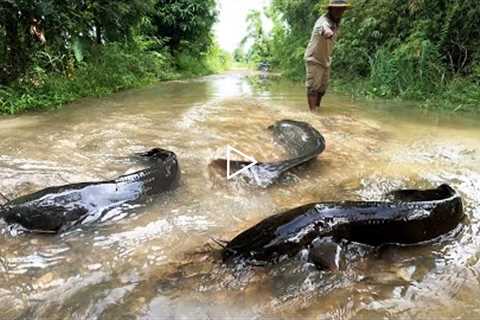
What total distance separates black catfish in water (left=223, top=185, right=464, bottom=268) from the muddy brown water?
0.28 ft

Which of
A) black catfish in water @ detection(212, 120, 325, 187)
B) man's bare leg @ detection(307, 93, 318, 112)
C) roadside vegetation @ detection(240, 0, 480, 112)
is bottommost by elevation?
black catfish in water @ detection(212, 120, 325, 187)

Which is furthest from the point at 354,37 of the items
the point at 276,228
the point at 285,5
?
the point at 276,228

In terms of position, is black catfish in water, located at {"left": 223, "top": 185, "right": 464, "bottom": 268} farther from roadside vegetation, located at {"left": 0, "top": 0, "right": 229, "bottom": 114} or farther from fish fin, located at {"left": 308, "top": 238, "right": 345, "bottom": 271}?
roadside vegetation, located at {"left": 0, "top": 0, "right": 229, "bottom": 114}

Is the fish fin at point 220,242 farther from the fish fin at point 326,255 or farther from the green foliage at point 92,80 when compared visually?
the green foliage at point 92,80

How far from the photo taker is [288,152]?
15.4 feet

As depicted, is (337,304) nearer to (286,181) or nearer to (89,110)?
(286,181)

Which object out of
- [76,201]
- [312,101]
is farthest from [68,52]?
[76,201]

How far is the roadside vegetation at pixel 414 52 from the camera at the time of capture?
7.76 meters

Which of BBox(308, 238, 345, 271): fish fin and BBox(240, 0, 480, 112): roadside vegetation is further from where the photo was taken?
BBox(240, 0, 480, 112): roadside vegetation

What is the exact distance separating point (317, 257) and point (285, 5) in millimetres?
14801

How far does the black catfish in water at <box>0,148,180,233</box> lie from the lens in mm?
2676

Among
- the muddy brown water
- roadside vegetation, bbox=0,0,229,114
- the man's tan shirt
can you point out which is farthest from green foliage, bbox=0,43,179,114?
the man's tan shirt

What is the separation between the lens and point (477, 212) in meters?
3.00

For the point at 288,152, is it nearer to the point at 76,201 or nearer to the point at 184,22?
the point at 76,201
